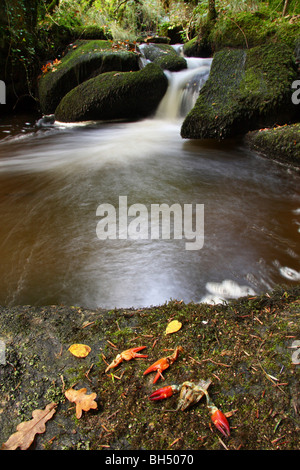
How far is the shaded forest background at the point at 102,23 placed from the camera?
8.54 metres

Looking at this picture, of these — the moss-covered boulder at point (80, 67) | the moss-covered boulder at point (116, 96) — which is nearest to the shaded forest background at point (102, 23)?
the moss-covered boulder at point (80, 67)

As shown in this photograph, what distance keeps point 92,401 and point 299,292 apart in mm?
1434

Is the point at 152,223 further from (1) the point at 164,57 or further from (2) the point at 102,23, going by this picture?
(2) the point at 102,23

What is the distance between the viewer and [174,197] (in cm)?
404

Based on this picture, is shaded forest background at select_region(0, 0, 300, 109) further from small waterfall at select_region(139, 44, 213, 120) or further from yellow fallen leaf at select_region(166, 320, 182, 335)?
yellow fallen leaf at select_region(166, 320, 182, 335)

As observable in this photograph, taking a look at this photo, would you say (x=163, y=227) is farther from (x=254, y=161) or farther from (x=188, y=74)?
(x=188, y=74)

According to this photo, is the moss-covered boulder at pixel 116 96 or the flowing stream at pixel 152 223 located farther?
the moss-covered boulder at pixel 116 96

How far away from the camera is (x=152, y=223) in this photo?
11.2ft

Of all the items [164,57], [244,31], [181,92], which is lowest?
[181,92]

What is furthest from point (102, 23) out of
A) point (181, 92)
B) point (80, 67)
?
point (181, 92)

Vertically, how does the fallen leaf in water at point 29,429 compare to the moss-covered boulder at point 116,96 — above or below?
below

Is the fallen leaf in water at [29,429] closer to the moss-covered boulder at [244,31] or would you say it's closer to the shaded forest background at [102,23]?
the moss-covered boulder at [244,31]

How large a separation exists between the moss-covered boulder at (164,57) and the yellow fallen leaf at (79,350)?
10.5 m

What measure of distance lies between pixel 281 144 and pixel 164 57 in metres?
7.07
